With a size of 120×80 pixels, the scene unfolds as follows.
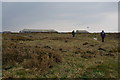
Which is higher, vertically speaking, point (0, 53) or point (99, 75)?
point (0, 53)

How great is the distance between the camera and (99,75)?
13289mm

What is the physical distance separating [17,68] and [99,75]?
18.7ft

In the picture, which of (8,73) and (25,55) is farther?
(25,55)

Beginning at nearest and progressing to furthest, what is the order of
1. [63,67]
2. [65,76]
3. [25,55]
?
[65,76]
[63,67]
[25,55]

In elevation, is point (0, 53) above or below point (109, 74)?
above

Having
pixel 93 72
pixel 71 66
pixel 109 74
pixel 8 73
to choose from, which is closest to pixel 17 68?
pixel 8 73

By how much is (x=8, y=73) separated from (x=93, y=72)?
5744mm

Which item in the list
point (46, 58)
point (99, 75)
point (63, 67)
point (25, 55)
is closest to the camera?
point (99, 75)

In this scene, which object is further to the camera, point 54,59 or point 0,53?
point 0,53

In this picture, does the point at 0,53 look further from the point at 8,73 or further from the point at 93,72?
the point at 93,72

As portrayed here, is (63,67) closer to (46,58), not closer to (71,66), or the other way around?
(71,66)

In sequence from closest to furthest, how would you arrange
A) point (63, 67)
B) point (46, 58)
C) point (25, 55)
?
point (63, 67) < point (46, 58) < point (25, 55)

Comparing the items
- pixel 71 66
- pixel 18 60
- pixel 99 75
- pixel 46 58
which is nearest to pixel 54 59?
pixel 46 58

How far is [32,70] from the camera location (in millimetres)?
13133
